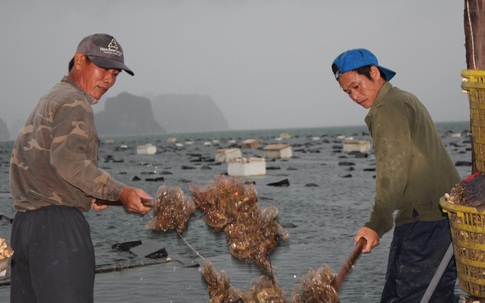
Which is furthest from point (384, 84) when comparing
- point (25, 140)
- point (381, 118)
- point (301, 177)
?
point (301, 177)

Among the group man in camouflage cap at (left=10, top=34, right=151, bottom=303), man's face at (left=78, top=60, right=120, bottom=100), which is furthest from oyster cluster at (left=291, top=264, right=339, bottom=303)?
man's face at (left=78, top=60, right=120, bottom=100)

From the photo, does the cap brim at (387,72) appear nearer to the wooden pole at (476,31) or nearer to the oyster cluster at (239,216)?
the wooden pole at (476,31)

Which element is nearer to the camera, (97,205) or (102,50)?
(102,50)

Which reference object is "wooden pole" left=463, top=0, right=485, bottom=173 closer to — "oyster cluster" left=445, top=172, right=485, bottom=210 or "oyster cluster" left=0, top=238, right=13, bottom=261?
"oyster cluster" left=445, top=172, right=485, bottom=210

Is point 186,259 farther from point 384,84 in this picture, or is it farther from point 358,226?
point 384,84

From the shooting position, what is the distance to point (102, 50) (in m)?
4.55

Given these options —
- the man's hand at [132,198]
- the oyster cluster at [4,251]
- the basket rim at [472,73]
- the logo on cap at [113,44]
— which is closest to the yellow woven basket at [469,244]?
the basket rim at [472,73]

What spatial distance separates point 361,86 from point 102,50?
79.3 inches

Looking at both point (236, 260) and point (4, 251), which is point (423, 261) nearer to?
point (4, 251)

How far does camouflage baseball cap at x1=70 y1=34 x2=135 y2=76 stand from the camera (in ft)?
14.9

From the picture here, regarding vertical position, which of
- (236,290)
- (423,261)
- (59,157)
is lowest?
(236,290)

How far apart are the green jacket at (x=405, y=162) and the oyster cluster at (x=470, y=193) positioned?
53 cm

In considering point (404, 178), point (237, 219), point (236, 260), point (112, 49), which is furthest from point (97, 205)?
point (236, 260)

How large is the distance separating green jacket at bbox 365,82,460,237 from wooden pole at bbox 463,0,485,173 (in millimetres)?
1398
